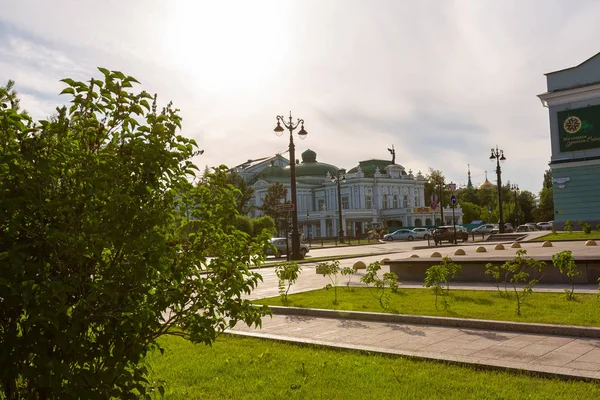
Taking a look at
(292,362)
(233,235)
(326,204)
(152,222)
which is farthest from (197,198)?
(326,204)

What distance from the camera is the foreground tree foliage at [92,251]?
324 cm

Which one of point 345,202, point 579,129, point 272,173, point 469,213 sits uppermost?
point 272,173

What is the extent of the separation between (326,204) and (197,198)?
98156 mm

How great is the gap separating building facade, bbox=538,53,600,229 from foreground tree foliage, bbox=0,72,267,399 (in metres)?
49.5

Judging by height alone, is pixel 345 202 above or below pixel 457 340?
above

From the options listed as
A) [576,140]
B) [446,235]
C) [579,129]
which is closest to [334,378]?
[446,235]

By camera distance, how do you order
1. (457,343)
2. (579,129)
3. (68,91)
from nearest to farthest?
1. (68,91)
2. (457,343)
3. (579,129)

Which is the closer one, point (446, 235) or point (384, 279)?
point (384, 279)

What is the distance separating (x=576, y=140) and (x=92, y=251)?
5172 centimetres

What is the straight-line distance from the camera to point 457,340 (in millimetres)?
8148

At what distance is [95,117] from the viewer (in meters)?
3.87

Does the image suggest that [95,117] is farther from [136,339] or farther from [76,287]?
[136,339]

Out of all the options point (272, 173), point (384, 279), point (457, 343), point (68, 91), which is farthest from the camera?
point (272, 173)

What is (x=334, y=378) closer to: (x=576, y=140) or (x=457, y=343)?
(x=457, y=343)
